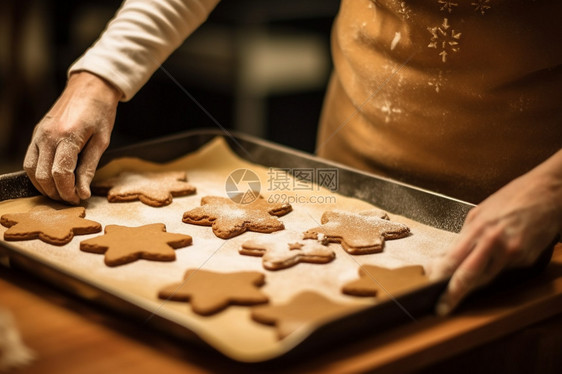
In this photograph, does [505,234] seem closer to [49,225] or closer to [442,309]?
[442,309]

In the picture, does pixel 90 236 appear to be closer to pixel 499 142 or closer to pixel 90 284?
pixel 90 284

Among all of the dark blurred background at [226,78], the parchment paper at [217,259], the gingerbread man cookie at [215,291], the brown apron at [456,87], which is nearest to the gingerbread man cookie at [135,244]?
the parchment paper at [217,259]

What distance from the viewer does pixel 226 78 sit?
161 inches

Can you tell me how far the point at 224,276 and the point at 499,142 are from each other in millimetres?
722

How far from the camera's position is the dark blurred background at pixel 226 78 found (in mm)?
3959

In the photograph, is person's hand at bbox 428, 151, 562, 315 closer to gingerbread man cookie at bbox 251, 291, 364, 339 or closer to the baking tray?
the baking tray

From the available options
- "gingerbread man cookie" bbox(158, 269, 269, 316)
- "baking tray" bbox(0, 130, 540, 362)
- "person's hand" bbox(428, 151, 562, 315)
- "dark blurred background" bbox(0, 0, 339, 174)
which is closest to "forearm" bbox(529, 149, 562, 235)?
"person's hand" bbox(428, 151, 562, 315)

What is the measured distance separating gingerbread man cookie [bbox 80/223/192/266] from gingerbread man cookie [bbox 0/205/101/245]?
0.06 m

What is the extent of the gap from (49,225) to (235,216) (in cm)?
39

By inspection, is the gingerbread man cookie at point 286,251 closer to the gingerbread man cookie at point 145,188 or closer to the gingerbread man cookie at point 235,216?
the gingerbread man cookie at point 235,216

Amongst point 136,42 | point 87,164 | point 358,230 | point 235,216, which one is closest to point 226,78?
point 136,42

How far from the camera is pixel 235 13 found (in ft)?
12.9

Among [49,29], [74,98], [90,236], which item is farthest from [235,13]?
[90,236]

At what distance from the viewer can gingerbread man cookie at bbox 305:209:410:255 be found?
4.56 ft
